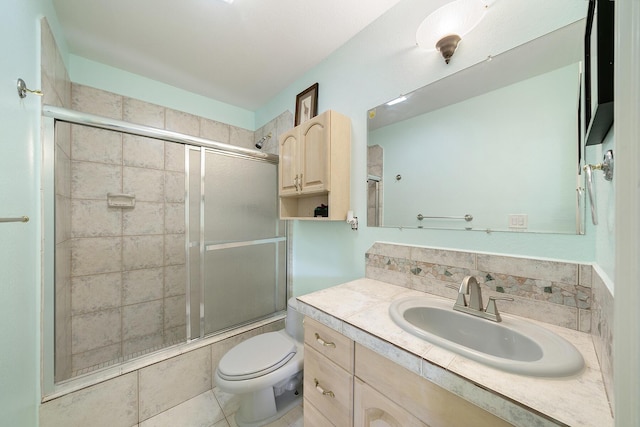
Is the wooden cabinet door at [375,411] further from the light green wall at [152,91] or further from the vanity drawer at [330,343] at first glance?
the light green wall at [152,91]

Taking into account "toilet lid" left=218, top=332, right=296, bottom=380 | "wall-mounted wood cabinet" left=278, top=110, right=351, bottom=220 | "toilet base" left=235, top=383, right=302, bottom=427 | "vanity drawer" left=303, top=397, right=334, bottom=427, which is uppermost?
"wall-mounted wood cabinet" left=278, top=110, right=351, bottom=220

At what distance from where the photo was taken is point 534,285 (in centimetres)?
82

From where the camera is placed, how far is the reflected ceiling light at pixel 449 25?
0.94 metres

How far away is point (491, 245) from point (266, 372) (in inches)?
49.9

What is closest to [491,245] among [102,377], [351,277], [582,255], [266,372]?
[582,255]

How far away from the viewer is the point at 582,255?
76cm

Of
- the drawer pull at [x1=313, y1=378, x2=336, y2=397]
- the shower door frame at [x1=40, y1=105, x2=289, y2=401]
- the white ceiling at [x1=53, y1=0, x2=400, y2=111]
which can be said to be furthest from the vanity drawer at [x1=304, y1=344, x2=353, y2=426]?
the white ceiling at [x1=53, y1=0, x2=400, y2=111]

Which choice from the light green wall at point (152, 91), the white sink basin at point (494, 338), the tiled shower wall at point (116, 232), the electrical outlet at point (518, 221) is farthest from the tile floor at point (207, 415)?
the light green wall at point (152, 91)

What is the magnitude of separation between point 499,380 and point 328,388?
24.3 inches

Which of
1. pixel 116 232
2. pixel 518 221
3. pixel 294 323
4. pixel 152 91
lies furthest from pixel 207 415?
pixel 152 91

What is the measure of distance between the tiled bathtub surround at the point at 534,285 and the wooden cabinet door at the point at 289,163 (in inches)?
35.0

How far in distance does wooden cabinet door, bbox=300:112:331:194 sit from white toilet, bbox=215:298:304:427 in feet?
2.39

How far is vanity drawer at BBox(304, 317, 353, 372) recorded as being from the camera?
32.2 inches

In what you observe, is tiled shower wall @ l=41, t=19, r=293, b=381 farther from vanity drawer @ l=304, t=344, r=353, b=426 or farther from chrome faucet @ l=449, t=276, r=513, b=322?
chrome faucet @ l=449, t=276, r=513, b=322
